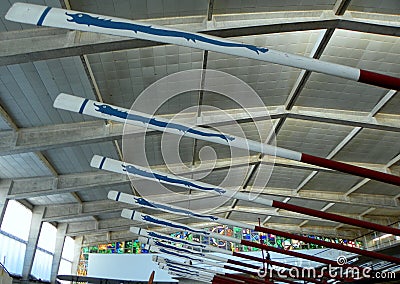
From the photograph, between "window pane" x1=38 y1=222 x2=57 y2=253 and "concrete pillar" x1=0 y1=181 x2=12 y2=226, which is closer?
"concrete pillar" x1=0 y1=181 x2=12 y2=226

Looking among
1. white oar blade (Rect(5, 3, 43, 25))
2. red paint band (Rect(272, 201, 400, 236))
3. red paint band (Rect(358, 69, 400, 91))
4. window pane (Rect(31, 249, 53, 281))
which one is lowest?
window pane (Rect(31, 249, 53, 281))

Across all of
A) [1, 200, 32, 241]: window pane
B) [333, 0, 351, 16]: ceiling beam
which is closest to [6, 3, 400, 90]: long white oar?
[333, 0, 351, 16]: ceiling beam

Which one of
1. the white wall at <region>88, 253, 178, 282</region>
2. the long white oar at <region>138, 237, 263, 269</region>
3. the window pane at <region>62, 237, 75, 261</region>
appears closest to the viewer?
the long white oar at <region>138, 237, 263, 269</region>

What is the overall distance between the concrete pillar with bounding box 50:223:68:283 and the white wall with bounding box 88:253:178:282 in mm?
5638

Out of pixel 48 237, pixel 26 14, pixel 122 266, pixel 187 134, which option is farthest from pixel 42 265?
pixel 26 14

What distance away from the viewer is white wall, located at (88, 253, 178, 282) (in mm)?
36094

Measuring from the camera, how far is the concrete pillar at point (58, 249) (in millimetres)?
30828

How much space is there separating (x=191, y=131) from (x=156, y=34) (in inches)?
183

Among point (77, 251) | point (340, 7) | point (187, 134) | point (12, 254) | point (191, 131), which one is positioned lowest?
point (12, 254)

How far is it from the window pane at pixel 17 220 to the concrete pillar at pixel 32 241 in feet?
1.10

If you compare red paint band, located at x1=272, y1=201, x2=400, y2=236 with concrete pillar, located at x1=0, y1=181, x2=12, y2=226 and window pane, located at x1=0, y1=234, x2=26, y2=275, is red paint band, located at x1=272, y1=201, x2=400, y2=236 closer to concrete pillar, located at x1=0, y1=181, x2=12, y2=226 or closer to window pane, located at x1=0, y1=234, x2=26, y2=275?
concrete pillar, located at x1=0, y1=181, x2=12, y2=226

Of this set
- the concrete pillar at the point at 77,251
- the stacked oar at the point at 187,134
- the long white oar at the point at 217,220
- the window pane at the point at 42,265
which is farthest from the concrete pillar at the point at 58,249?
the stacked oar at the point at 187,134

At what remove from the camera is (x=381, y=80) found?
627 centimetres

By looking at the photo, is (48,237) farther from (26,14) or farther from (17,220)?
(26,14)
